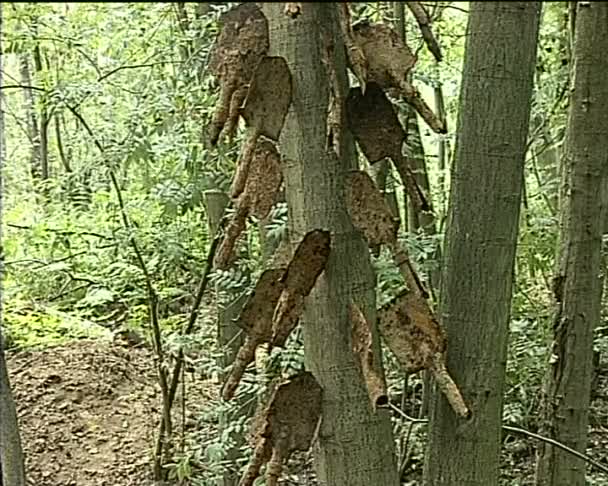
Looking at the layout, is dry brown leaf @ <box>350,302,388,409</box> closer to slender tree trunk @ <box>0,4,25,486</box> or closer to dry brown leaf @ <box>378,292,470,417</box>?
dry brown leaf @ <box>378,292,470,417</box>

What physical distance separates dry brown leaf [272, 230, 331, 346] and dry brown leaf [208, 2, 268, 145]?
0.40ft

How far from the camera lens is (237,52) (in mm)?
702

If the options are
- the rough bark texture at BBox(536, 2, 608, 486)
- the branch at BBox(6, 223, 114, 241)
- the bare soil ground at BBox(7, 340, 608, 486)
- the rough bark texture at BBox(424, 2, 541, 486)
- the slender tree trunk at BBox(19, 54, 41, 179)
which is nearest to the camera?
the rough bark texture at BBox(424, 2, 541, 486)

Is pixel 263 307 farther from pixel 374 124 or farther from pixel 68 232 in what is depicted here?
pixel 68 232

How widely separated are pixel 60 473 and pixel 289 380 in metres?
2.10

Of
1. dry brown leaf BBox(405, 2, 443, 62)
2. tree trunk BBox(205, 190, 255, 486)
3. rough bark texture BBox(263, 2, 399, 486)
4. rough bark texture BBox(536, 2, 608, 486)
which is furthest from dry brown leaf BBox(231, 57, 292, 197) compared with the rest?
tree trunk BBox(205, 190, 255, 486)

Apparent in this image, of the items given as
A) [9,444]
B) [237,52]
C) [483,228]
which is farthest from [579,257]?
[9,444]

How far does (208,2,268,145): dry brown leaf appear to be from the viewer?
2.27 ft

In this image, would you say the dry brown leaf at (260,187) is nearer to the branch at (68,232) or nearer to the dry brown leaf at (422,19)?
the dry brown leaf at (422,19)

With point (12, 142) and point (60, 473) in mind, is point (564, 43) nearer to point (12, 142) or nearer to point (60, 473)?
point (60, 473)

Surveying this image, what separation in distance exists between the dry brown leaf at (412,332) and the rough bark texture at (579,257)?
2.18ft

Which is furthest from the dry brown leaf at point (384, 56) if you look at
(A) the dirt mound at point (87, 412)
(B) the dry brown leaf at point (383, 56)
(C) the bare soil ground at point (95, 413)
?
(A) the dirt mound at point (87, 412)

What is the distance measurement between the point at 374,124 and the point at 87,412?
243cm

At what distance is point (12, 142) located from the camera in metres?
3.57
